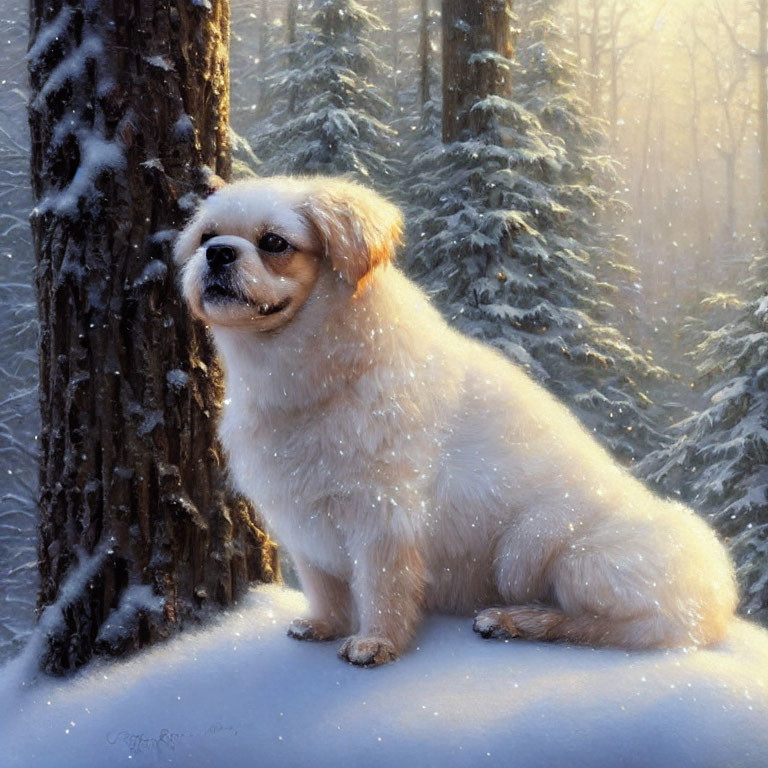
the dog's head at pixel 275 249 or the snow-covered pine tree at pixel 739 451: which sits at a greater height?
the dog's head at pixel 275 249

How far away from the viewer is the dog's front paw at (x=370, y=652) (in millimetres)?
3393

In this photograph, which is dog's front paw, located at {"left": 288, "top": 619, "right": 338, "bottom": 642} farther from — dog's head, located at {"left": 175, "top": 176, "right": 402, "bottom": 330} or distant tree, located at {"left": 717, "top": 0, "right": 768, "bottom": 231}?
distant tree, located at {"left": 717, "top": 0, "right": 768, "bottom": 231}

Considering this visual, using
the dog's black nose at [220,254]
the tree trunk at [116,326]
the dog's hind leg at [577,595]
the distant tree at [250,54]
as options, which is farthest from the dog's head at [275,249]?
the distant tree at [250,54]

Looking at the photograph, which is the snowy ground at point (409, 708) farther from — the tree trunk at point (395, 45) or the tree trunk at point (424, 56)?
the tree trunk at point (395, 45)

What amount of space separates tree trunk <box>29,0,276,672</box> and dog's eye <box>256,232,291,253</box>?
58 centimetres

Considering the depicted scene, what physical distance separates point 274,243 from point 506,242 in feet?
20.6

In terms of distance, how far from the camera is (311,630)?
3799 millimetres

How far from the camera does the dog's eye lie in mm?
3412

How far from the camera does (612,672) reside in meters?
3.28

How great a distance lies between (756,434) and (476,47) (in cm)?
429

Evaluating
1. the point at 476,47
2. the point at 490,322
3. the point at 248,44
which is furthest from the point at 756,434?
the point at 248,44

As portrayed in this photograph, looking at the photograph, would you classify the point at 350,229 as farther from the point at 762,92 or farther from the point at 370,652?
the point at 762,92

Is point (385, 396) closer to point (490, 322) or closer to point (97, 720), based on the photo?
point (97, 720)

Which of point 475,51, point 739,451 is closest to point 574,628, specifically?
point 739,451
